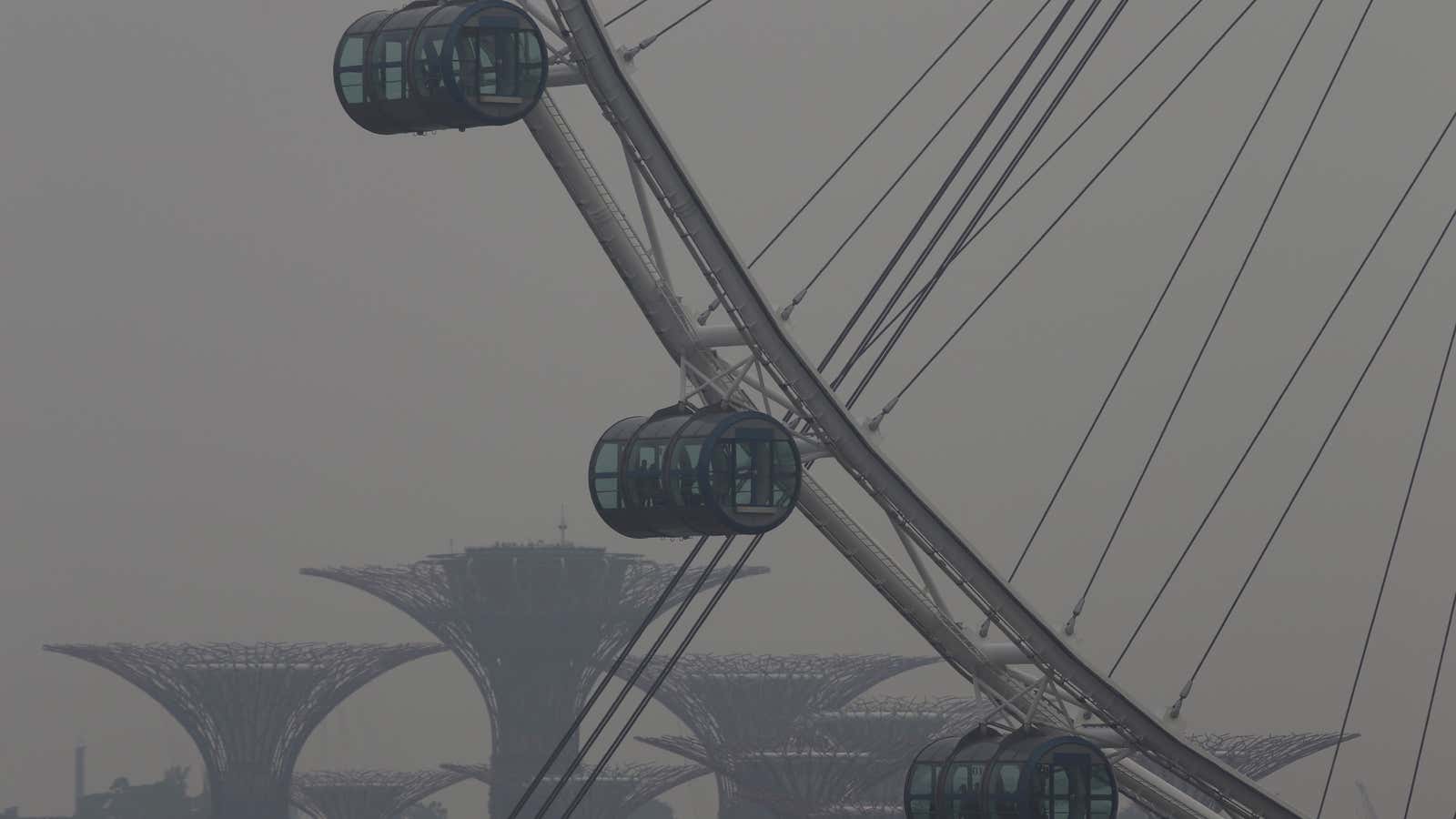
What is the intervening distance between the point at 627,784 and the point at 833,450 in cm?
12495

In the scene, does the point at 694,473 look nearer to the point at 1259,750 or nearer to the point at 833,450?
the point at 833,450

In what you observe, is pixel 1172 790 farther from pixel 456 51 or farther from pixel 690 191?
pixel 456 51

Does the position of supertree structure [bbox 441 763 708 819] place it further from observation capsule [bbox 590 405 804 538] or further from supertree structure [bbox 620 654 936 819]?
observation capsule [bbox 590 405 804 538]

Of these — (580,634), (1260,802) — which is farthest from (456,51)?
(580,634)

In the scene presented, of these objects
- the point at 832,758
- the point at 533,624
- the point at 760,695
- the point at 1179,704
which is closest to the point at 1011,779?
the point at 1179,704

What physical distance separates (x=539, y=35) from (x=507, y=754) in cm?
12721

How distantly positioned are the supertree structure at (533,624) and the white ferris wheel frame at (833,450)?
107267 millimetres

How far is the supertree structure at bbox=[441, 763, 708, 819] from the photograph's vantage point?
165 meters

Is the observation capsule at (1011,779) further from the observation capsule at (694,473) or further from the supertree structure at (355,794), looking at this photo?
the supertree structure at (355,794)

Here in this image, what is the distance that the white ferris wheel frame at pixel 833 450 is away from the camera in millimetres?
39375

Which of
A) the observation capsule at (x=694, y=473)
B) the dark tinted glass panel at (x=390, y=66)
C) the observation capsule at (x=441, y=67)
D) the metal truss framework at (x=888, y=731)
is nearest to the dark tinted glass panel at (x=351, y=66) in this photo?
the observation capsule at (x=441, y=67)

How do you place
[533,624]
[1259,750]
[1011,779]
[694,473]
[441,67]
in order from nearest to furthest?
[441,67] → [694,473] → [1011,779] → [1259,750] → [533,624]

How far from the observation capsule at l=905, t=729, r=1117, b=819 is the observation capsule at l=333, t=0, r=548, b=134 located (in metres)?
13.5

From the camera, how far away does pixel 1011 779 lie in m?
43.6
